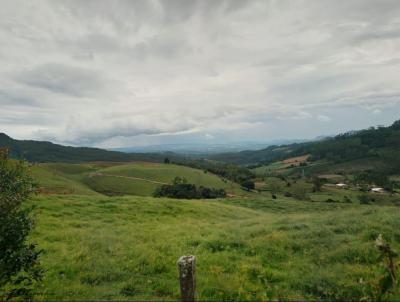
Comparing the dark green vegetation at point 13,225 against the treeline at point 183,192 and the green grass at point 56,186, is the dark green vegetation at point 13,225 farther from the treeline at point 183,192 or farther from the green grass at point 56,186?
the treeline at point 183,192

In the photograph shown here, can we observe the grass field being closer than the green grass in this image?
No

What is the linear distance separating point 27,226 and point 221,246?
904 centimetres

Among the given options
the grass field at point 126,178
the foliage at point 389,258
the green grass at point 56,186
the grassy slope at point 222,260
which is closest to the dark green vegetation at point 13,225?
the grassy slope at point 222,260

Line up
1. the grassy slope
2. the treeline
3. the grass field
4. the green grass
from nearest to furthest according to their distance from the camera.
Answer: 1. the grassy slope
2. the green grass
3. the treeline
4. the grass field

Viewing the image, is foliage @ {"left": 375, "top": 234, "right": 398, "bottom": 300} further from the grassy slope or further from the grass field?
the grass field

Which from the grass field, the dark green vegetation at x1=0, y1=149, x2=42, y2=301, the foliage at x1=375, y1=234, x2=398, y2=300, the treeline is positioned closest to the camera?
the foliage at x1=375, y1=234, x2=398, y2=300

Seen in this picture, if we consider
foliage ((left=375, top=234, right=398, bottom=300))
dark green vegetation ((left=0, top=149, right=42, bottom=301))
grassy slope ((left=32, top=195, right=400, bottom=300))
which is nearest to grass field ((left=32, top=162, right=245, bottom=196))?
grassy slope ((left=32, top=195, right=400, bottom=300))

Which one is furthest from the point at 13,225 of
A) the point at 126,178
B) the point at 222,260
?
the point at 126,178

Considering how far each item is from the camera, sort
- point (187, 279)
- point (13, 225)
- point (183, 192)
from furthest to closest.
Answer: point (183, 192), point (13, 225), point (187, 279)

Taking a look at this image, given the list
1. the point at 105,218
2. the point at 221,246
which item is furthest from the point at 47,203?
the point at 221,246

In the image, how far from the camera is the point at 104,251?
48.1 feet

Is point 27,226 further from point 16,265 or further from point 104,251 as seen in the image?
point 104,251

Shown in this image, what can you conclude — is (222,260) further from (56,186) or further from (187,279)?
(56,186)

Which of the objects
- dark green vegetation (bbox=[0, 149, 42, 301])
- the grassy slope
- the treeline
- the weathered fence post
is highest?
dark green vegetation (bbox=[0, 149, 42, 301])
